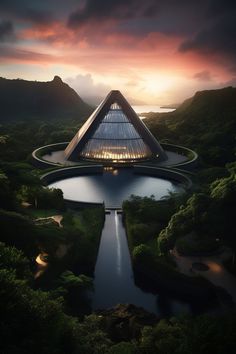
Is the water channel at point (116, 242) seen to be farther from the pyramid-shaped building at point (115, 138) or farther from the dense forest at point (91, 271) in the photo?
the pyramid-shaped building at point (115, 138)

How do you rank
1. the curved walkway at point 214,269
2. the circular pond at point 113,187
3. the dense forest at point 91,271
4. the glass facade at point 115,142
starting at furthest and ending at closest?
the glass facade at point 115,142 → the circular pond at point 113,187 → the curved walkway at point 214,269 → the dense forest at point 91,271

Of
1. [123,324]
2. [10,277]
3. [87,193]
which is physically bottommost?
[123,324]

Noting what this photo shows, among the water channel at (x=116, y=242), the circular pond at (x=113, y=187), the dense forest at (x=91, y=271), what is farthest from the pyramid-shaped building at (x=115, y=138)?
the dense forest at (x=91, y=271)

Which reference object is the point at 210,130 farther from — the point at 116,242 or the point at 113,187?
the point at 116,242

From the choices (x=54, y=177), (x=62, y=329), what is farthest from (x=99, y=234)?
(x=54, y=177)

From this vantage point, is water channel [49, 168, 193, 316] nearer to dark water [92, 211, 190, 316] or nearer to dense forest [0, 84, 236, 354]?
dark water [92, 211, 190, 316]

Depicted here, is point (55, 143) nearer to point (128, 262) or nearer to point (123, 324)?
point (128, 262)
